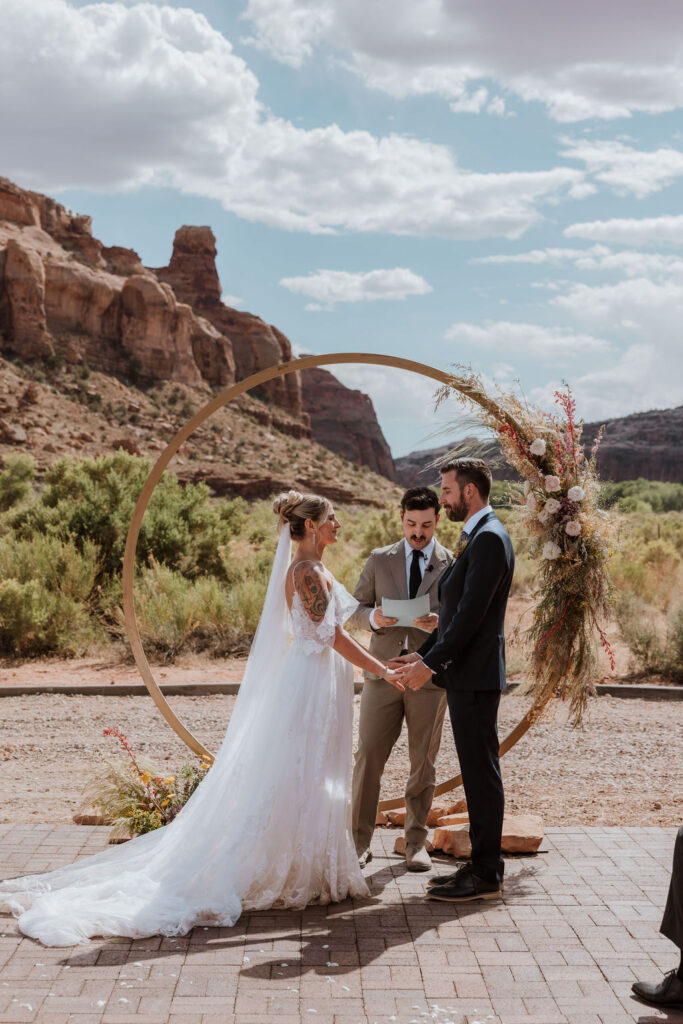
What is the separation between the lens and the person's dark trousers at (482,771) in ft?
16.0

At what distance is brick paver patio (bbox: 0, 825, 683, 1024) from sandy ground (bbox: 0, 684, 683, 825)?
1591 mm

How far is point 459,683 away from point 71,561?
31.9 ft

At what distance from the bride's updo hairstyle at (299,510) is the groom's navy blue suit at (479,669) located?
30.5 inches

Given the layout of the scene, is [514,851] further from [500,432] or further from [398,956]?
[500,432]

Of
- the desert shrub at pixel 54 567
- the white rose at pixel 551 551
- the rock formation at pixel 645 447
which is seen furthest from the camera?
the rock formation at pixel 645 447

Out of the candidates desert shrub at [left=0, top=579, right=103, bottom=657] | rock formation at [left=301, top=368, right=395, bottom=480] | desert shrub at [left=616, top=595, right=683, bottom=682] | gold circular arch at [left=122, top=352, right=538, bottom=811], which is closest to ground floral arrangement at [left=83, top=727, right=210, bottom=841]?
gold circular arch at [left=122, top=352, right=538, bottom=811]

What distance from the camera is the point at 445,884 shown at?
4.93 m

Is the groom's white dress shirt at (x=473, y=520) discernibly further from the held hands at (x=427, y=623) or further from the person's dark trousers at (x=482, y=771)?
the person's dark trousers at (x=482, y=771)

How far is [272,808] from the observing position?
466cm

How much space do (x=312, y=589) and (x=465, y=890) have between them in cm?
172

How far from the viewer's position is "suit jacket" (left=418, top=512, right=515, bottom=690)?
479 centimetres

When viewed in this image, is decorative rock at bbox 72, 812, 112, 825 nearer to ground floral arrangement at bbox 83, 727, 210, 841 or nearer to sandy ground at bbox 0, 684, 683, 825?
ground floral arrangement at bbox 83, 727, 210, 841

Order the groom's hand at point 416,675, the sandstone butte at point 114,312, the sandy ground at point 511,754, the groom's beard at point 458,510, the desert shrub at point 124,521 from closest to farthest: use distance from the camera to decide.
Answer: the groom's hand at point 416,675 → the groom's beard at point 458,510 → the sandy ground at point 511,754 → the desert shrub at point 124,521 → the sandstone butte at point 114,312

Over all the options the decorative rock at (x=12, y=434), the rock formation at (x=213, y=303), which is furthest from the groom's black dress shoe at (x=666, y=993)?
the rock formation at (x=213, y=303)
